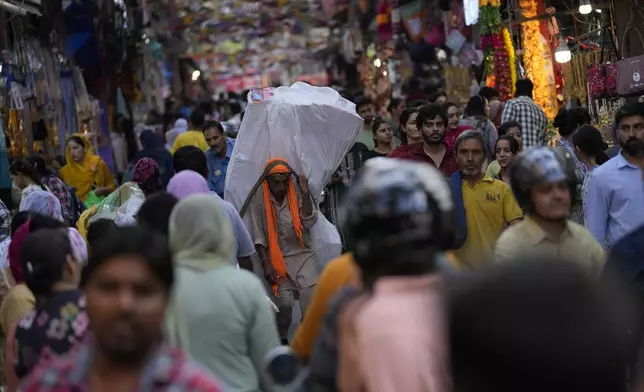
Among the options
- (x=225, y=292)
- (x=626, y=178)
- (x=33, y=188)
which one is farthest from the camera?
(x=33, y=188)

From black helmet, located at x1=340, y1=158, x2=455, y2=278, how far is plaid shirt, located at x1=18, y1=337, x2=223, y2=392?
1.63 ft

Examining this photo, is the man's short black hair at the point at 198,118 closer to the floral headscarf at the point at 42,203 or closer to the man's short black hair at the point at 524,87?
the man's short black hair at the point at 524,87

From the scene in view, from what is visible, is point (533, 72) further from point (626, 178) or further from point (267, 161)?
point (626, 178)

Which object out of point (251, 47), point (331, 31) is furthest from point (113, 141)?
point (251, 47)

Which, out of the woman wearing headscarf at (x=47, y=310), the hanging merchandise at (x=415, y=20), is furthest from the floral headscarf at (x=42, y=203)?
the hanging merchandise at (x=415, y=20)

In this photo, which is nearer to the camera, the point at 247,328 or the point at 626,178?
the point at 247,328

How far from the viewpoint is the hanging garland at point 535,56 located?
717 inches

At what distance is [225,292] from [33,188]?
7562 millimetres

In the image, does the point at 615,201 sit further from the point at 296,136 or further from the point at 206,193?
the point at 296,136

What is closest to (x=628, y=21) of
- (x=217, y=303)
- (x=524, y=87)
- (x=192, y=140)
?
(x=524, y=87)

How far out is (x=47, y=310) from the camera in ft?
16.6

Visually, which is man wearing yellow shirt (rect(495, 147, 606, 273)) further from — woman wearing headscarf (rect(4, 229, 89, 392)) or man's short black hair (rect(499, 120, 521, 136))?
man's short black hair (rect(499, 120, 521, 136))

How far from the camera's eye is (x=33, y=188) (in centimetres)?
1250

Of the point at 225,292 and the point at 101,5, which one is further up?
the point at 101,5
